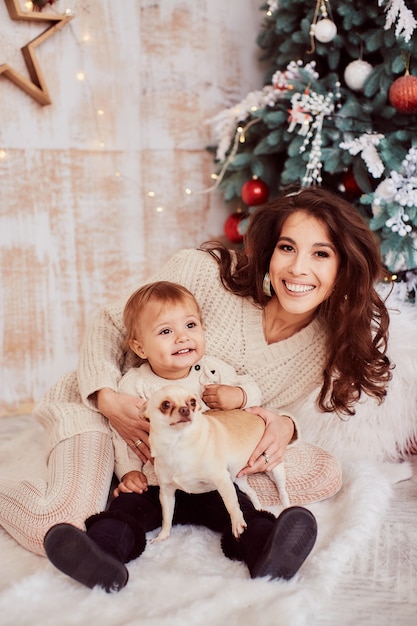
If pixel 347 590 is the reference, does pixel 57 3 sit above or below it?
above

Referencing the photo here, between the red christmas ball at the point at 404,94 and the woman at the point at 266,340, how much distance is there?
23.0 inches

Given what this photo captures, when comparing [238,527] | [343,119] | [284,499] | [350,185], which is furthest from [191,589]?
[343,119]

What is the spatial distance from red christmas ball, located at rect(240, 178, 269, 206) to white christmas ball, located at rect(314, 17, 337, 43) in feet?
1.85

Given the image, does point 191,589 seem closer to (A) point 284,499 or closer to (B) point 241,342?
(A) point 284,499

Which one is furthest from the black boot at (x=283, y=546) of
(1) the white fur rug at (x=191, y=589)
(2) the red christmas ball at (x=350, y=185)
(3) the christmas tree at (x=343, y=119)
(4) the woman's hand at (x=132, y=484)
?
(2) the red christmas ball at (x=350, y=185)

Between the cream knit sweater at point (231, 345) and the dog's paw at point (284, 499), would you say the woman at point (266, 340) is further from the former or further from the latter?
the dog's paw at point (284, 499)

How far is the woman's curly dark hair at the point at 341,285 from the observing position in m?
1.77

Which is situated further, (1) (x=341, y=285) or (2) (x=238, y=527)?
(1) (x=341, y=285)

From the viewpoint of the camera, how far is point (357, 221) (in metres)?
1.78

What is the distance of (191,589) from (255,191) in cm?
163

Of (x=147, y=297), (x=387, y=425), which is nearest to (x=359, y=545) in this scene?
(x=387, y=425)

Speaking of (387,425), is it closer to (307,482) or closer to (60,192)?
(307,482)

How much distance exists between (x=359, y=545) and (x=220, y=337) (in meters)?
0.66

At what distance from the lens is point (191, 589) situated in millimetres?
1359
